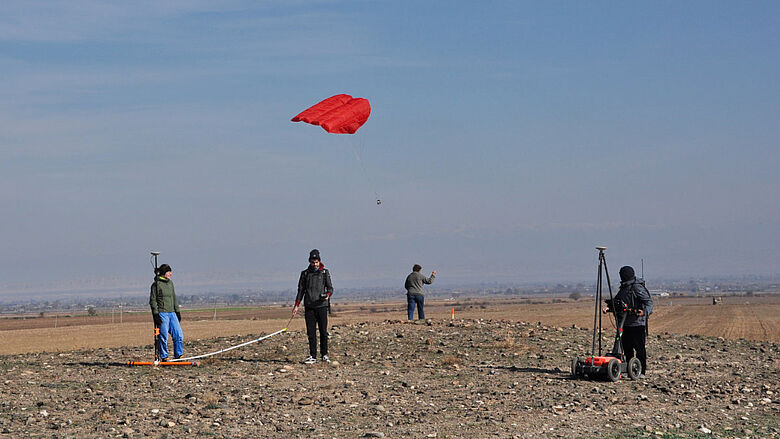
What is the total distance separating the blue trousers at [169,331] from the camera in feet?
61.2

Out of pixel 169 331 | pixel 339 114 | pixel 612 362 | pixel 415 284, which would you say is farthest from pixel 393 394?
pixel 415 284

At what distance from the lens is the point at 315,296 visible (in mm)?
18703

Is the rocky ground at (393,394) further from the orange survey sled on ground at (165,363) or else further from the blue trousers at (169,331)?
the blue trousers at (169,331)

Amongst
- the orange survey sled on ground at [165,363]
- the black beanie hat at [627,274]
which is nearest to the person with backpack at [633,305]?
the black beanie hat at [627,274]

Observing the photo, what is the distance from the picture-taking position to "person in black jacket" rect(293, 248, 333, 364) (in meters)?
18.7

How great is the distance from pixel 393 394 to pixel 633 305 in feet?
16.2

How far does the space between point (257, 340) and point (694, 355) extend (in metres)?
10.8

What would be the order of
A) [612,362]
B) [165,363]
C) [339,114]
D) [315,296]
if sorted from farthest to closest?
[339,114] → [315,296] → [165,363] → [612,362]

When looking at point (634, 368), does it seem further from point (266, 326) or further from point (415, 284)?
point (266, 326)

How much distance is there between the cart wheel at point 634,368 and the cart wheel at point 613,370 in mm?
320

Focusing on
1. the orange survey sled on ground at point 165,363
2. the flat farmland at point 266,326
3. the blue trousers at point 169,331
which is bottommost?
the flat farmland at point 266,326

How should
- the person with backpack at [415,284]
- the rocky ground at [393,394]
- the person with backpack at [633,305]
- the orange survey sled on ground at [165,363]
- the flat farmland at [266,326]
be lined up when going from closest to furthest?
the rocky ground at [393,394]
the person with backpack at [633,305]
the orange survey sled on ground at [165,363]
the person with backpack at [415,284]
the flat farmland at [266,326]

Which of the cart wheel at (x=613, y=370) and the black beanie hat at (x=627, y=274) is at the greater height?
the black beanie hat at (x=627, y=274)

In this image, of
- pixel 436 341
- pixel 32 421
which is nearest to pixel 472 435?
pixel 32 421
